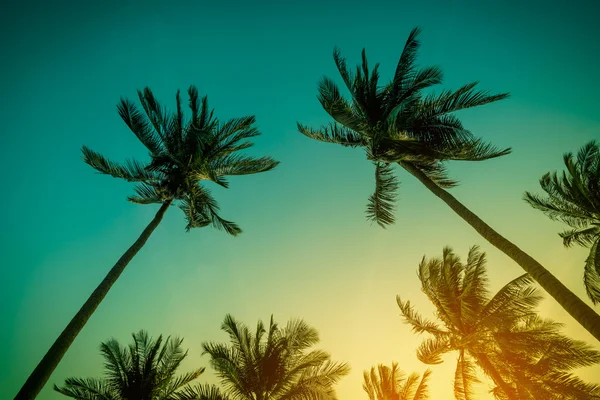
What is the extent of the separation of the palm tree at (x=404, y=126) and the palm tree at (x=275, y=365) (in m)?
6.46

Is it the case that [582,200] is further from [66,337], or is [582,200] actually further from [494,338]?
[66,337]

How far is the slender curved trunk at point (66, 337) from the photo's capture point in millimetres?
6035

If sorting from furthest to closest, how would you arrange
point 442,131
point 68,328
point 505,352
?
point 505,352 < point 442,131 < point 68,328

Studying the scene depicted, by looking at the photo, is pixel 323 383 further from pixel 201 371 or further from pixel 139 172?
pixel 139 172

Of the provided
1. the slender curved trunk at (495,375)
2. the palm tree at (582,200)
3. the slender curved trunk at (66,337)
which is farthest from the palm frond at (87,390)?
the palm tree at (582,200)

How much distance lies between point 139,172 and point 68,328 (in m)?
5.42

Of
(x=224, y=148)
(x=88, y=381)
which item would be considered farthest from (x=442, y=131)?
(x=88, y=381)

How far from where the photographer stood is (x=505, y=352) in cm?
1411

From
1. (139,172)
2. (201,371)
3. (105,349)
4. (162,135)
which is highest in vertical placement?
(162,135)

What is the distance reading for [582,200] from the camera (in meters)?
9.73

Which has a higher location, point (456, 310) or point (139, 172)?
point (456, 310)

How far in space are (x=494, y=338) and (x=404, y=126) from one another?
10.4 meters

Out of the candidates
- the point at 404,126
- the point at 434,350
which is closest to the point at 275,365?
the point at 434,350

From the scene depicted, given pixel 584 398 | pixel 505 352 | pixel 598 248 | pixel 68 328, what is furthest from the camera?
pixel 505 352
